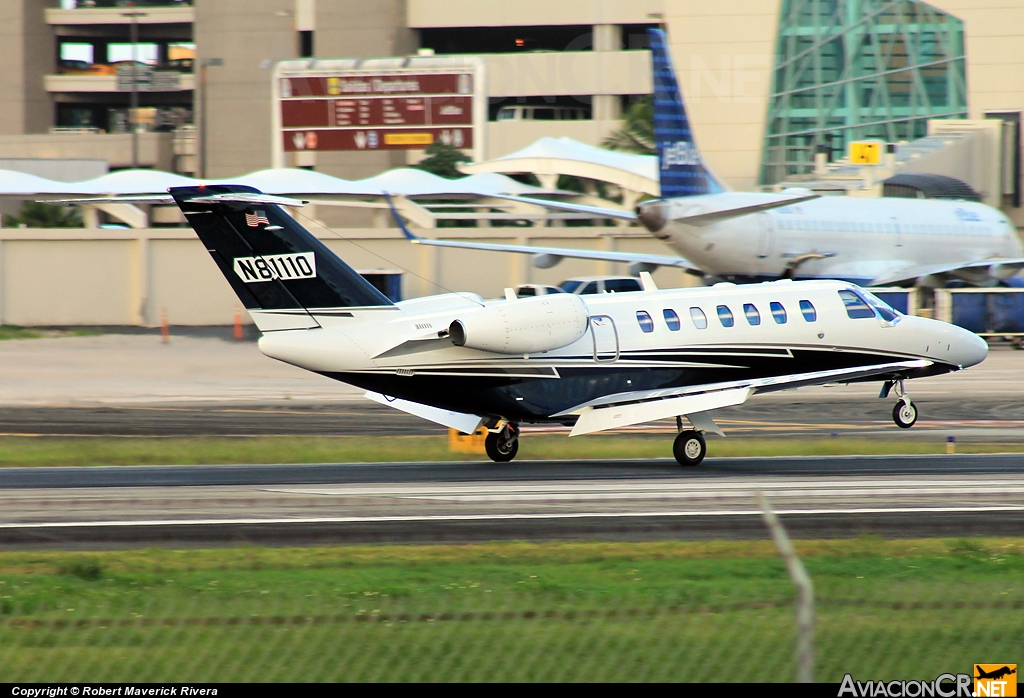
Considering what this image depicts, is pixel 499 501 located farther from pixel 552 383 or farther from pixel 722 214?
pixel 722 214

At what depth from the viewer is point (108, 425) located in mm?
26094

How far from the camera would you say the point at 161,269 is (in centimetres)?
4953

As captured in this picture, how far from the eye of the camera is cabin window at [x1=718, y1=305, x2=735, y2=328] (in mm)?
20047

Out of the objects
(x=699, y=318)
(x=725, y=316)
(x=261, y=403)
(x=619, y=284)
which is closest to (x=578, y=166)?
(x=619, y=284)

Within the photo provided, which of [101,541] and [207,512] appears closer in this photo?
[101,541]

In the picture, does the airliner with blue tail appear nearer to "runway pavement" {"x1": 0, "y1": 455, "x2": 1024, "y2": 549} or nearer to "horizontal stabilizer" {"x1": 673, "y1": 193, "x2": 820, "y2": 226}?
"horizontal stabilizer" {"x1": 673, "y1": 193, "x2": 820, "y2": 226}

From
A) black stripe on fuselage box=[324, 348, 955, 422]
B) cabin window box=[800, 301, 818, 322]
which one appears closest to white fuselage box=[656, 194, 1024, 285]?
cabin window box=[800, 301, 818, 322]

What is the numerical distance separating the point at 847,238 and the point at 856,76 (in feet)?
78.8

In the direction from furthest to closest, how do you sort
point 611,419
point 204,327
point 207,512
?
point 204,327 < point 611,419 < point 207,512

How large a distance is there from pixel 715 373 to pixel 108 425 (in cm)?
1358

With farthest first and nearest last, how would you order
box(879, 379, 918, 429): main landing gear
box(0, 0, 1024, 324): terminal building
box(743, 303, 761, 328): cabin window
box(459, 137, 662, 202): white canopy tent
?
box(459, 137, 662, 202): white canopy tent → box(0, 0, 1024, 324): terminal building → box(879, 379, 918, 429): main landing gear → box(743, 303, 761, 328): cabin window

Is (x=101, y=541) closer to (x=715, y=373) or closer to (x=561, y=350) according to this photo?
(x=561, y=350)

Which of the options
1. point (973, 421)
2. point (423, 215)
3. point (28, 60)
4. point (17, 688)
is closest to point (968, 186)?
point (423, 215)

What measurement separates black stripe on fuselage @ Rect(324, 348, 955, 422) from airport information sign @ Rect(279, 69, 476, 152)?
4589cm
